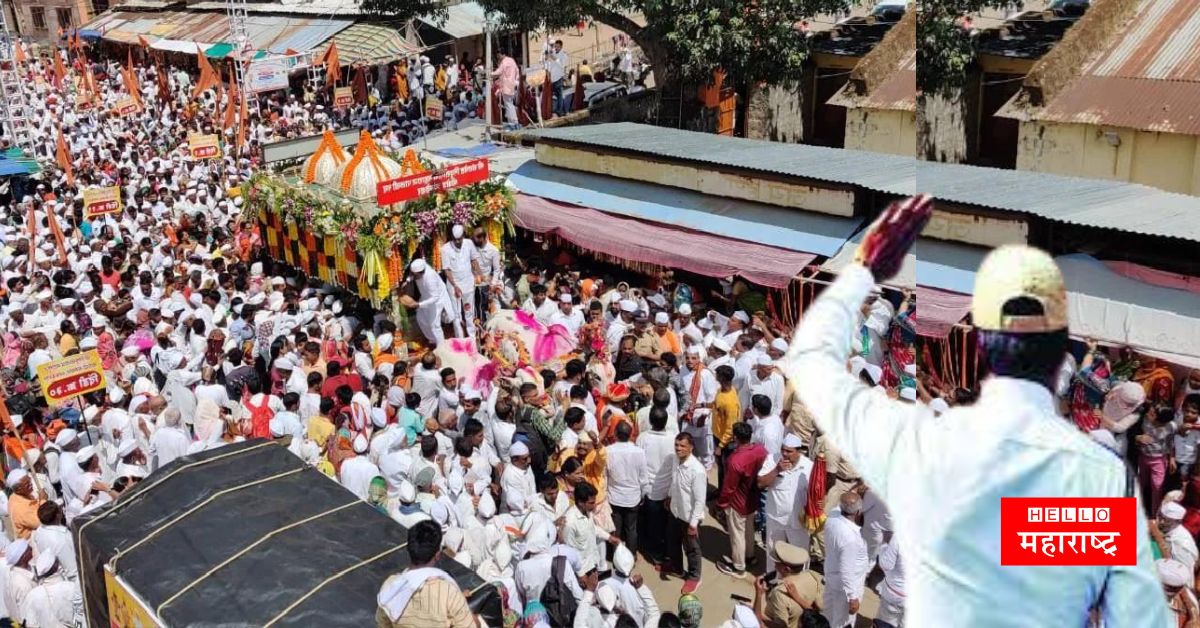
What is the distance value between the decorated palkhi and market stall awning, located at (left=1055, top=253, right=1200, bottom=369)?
9.13 meters

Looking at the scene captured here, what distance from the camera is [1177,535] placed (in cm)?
400

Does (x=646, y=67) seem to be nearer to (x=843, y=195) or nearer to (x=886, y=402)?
(x=843, y=195)

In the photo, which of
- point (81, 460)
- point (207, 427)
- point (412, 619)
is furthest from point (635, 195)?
point (412, 619)

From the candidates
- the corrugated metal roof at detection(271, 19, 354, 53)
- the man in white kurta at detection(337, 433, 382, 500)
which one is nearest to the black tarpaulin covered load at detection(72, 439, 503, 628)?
the man in white kurta at detection(337, 433, 382, 500)

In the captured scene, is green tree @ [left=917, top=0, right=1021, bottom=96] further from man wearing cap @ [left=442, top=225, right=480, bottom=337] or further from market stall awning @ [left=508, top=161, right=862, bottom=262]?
man wearing cap @ [left=442, top=225, right=480, bottom=337]

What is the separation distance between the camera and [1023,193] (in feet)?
10.4

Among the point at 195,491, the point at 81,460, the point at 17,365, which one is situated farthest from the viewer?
the point at 17,365

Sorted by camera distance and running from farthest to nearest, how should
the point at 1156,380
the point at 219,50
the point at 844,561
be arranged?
the point at 219,50
the point at 844,561
the point at 1156,380

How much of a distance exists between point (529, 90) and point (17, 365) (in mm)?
13090

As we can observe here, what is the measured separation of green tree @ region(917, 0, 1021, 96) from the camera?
312 centimetres

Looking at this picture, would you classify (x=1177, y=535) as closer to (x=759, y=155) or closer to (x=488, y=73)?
(x=759, y=155)

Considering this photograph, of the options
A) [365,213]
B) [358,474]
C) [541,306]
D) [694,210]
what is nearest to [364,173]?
[365,213]

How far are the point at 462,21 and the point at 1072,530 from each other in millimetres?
29351

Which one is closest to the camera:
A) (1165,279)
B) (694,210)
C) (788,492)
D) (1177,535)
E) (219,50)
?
(1165,279)
